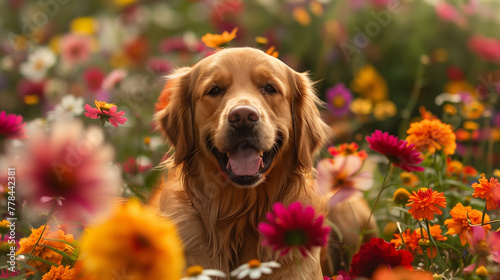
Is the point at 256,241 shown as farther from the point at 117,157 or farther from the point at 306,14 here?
the point at 306,14

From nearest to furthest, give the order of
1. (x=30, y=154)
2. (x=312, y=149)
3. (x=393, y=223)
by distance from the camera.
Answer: (x=30, y=154) < (x=312, y=149) < (x=393, y=223)

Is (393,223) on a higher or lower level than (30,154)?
lower

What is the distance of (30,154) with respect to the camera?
115 cm

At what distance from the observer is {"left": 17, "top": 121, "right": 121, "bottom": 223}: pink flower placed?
1.13 m

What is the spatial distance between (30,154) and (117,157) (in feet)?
10.3

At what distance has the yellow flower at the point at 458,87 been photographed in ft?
17.6

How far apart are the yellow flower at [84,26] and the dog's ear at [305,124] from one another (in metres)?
3.80

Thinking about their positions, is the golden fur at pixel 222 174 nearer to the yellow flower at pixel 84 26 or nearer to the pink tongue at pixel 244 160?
the pink tongue at pixel 244 160

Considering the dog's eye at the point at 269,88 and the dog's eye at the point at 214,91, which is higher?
the dog's eye at the point at 269,88

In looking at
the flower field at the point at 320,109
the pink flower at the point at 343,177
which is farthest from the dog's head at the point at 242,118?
the flower field at the point at 320,109

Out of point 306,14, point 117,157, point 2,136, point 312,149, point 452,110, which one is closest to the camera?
point 2,136

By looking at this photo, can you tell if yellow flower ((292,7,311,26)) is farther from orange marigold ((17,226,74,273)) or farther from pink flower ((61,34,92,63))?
orange marigold ((17,226,74,273))

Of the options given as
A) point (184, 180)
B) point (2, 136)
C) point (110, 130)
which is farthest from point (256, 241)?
point (110, 130)

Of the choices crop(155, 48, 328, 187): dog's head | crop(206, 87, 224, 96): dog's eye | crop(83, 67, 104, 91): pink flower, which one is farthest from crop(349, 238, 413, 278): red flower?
crop(83, 67, 104, 91): pink flower
